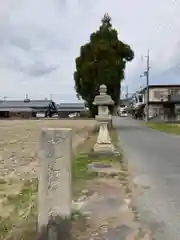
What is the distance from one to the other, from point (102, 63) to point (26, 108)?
319ft

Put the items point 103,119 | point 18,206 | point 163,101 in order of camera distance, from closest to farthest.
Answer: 1. point 18,206
2. point 103,119
3. point 163,101

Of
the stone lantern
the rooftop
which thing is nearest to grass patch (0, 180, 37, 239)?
the stone lantern

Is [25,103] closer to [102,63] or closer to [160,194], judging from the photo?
[102,63]

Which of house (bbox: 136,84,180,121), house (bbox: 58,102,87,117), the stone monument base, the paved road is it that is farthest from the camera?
house (bbox: 58,102,87,117)

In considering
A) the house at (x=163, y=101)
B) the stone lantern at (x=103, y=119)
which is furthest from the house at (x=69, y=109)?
the stone lantern at (x=103, y=119)

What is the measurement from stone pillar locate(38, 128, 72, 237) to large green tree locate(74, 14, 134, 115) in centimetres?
3206

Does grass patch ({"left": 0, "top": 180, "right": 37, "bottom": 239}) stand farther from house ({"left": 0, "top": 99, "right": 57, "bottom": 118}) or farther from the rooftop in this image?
the rooftop

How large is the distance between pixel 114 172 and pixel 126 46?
30.6 meters

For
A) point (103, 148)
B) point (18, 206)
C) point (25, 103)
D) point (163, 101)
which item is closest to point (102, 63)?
point (103, 148)

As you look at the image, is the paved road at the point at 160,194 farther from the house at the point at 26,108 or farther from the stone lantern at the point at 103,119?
the house at the point at 26,108

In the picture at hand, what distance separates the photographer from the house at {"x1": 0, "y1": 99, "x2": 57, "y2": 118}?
127 meters

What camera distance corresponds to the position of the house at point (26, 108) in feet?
417

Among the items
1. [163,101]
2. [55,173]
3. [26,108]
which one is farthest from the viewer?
[26,108]

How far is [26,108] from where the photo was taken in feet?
434
